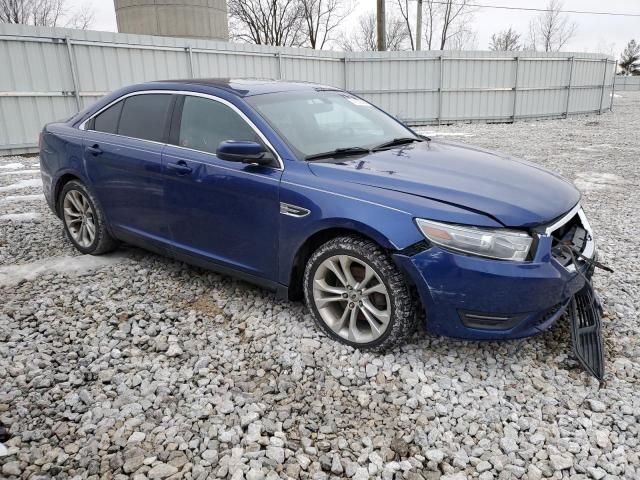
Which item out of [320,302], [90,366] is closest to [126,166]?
[90,366]

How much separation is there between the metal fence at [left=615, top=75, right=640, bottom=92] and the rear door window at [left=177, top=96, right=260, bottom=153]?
51445mm

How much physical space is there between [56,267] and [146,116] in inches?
61.9

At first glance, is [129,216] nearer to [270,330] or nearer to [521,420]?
[270,330]

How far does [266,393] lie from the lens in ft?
9.22

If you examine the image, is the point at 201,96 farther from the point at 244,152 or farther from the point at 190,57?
the point at 190,57

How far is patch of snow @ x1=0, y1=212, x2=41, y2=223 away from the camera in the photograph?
596 cm

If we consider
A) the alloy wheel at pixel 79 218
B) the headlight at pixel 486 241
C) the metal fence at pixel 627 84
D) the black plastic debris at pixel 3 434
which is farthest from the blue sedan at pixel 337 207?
the metal fence at pixel 627 84

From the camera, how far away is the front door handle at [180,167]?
12.0 ft

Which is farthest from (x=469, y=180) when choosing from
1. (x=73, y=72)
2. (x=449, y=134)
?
(x=449, y=134)

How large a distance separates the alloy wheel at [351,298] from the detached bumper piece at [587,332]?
3.64 ft

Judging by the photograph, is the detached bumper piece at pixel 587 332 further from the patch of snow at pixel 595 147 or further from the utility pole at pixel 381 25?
the utility pole at pixel 381 25

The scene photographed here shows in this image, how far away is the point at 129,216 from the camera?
4.22m

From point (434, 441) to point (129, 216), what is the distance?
2.98 m

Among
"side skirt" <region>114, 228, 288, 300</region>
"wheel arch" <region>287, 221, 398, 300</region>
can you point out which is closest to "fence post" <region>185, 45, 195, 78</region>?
"side skirt" <region>114, 228, 288, 300</region>
